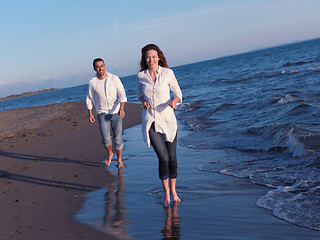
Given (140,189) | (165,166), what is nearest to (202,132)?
(140,189)

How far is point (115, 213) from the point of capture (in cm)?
397

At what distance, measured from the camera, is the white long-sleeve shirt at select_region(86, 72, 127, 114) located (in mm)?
6160

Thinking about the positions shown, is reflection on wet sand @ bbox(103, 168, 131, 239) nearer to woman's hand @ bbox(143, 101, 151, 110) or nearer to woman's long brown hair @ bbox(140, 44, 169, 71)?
woman's hand @ bbox(143, 101, 151, 110)

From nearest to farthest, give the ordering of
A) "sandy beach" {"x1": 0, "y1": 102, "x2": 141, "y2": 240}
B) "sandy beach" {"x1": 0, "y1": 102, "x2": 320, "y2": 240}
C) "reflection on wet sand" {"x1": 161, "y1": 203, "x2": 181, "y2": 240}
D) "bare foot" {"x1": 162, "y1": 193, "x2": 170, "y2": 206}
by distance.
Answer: "reflection on wet sand" {"x1": 161, "y1": 203, "x2": 181, "y2": 240} < "sandy beach" {"x1": 0, "y1": 102, "x2": 320, "y2": 240} < "sandy beach" {"x1": 0, "y1": 102, "x2": 141, "y2": 240} < "bare foot" {"x1": 162, "y1": 193, "x2": 170, "y2": 206}

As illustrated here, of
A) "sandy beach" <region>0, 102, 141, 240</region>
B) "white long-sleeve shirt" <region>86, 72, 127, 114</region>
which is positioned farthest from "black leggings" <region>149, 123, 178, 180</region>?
"white long-sleeve shirt" <region>86, 72, 127, 114</region>

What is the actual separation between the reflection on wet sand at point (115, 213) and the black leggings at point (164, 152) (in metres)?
0.71

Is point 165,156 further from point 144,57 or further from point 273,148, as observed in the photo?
point 273,148

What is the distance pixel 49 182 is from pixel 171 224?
9.23ft

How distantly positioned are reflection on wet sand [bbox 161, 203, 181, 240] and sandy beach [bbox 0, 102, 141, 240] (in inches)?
24.4

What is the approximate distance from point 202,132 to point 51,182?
5306 mm

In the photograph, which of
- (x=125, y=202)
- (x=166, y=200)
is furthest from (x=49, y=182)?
(x=166, y=200)

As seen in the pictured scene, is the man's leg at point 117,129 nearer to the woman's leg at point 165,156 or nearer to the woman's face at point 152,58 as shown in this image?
the woman's leg at point 165,156

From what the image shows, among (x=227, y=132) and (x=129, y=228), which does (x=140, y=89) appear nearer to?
(x=129, y=228)

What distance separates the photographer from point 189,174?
5586 mm
